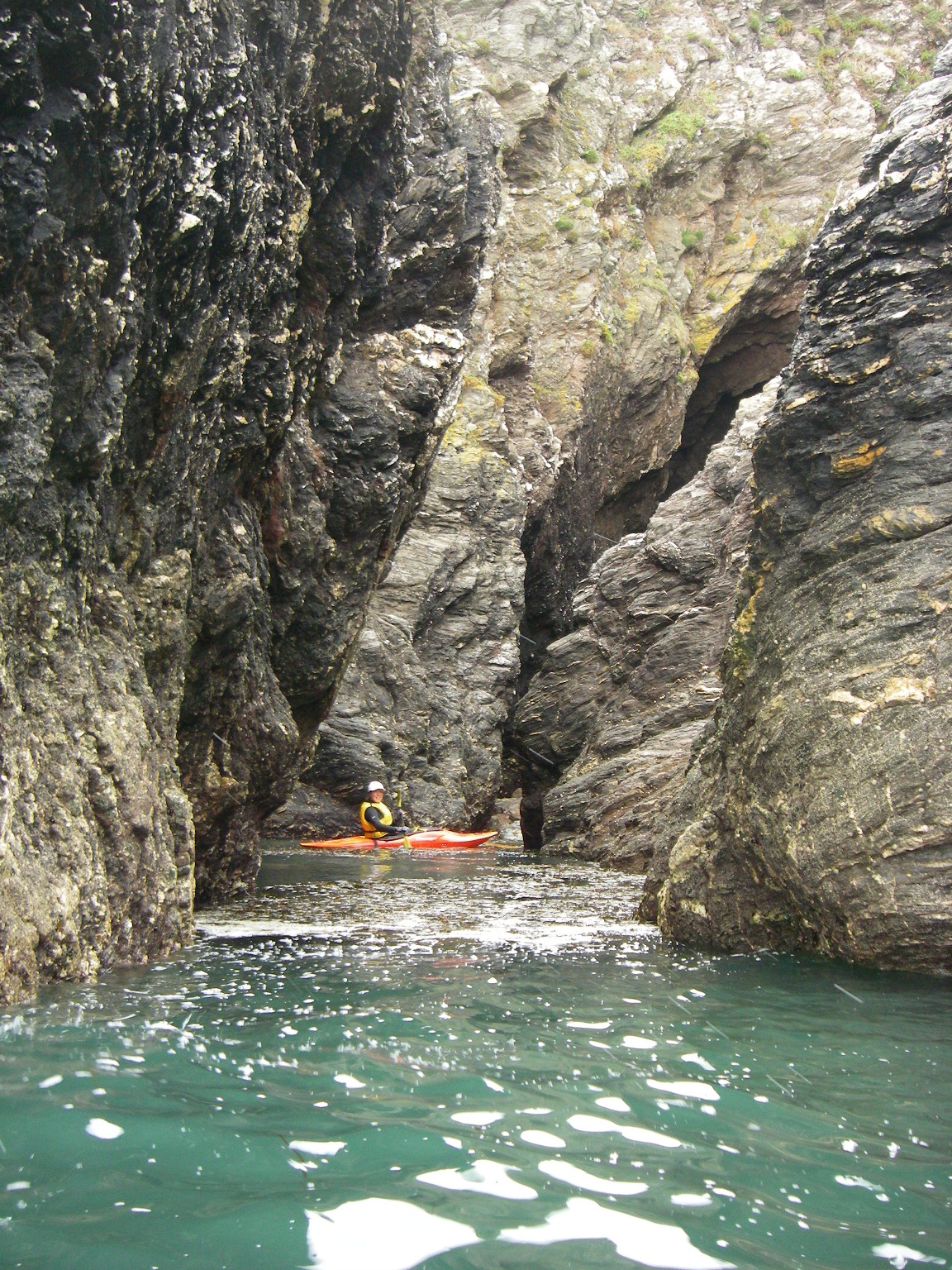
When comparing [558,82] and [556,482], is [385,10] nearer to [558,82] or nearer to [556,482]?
[556,482]

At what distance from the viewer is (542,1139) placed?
305 centimetres

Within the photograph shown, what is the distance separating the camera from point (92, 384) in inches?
224

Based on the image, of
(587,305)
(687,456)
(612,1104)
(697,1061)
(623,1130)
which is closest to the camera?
(623,1130)

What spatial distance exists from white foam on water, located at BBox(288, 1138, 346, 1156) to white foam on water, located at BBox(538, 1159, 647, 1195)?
22.2 inches

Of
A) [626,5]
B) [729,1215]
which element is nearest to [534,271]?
[626,5]

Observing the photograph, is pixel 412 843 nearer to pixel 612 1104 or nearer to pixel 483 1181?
pixel 612 1104

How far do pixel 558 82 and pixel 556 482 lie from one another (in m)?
13.3

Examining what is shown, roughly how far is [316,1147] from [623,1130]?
3.05 feet

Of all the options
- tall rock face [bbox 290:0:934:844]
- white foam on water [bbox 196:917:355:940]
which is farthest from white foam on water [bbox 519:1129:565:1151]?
tall rock face [bbox 290:0:934:844]

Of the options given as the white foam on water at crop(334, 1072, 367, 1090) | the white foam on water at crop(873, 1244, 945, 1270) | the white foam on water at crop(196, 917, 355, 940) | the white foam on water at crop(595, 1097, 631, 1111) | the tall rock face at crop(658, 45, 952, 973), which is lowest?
the white foam on water at crop(196, 917, 355, 940)

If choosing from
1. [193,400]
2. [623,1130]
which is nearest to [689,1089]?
[623,1130]

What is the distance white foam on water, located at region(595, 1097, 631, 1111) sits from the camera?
338 centimetres

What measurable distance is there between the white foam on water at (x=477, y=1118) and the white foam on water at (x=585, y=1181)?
34cm

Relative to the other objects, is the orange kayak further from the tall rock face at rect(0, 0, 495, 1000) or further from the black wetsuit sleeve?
the tall rock face at rect(0, 0, 495, 1000)
